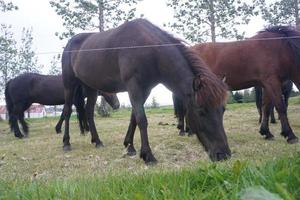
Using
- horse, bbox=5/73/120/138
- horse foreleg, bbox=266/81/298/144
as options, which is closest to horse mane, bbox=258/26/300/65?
horse foreleg, bbox=266/81/298/144

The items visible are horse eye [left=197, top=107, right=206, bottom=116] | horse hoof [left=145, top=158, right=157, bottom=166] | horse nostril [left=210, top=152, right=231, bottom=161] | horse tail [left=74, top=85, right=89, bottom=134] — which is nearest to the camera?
horse nostril [left=210, top=152, right=231, bottom=161]

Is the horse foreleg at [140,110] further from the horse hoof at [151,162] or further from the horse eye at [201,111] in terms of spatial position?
the horse eye at [201,111]

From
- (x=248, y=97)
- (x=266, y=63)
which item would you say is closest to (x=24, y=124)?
(x=266, y=63)

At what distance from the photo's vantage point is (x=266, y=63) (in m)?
6.55

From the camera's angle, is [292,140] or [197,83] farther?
[292,140]

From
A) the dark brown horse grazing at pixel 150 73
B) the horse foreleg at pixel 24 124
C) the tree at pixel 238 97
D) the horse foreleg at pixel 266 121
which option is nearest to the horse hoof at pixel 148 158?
the dark brown horse grazing at pixel 150 73

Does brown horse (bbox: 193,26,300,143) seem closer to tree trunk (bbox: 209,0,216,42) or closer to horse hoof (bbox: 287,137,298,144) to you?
horse hoof (bbox: 287,137,298,144)

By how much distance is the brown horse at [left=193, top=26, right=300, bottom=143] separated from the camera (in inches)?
250

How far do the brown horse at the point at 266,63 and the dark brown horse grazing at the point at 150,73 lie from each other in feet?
5.47

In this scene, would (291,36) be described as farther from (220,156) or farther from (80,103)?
(80,103)

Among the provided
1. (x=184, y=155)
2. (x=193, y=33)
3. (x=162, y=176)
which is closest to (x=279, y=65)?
(x=184, y=155)

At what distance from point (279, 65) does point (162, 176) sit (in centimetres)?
468

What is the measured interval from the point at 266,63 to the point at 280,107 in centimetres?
81

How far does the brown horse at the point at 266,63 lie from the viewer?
634cm
